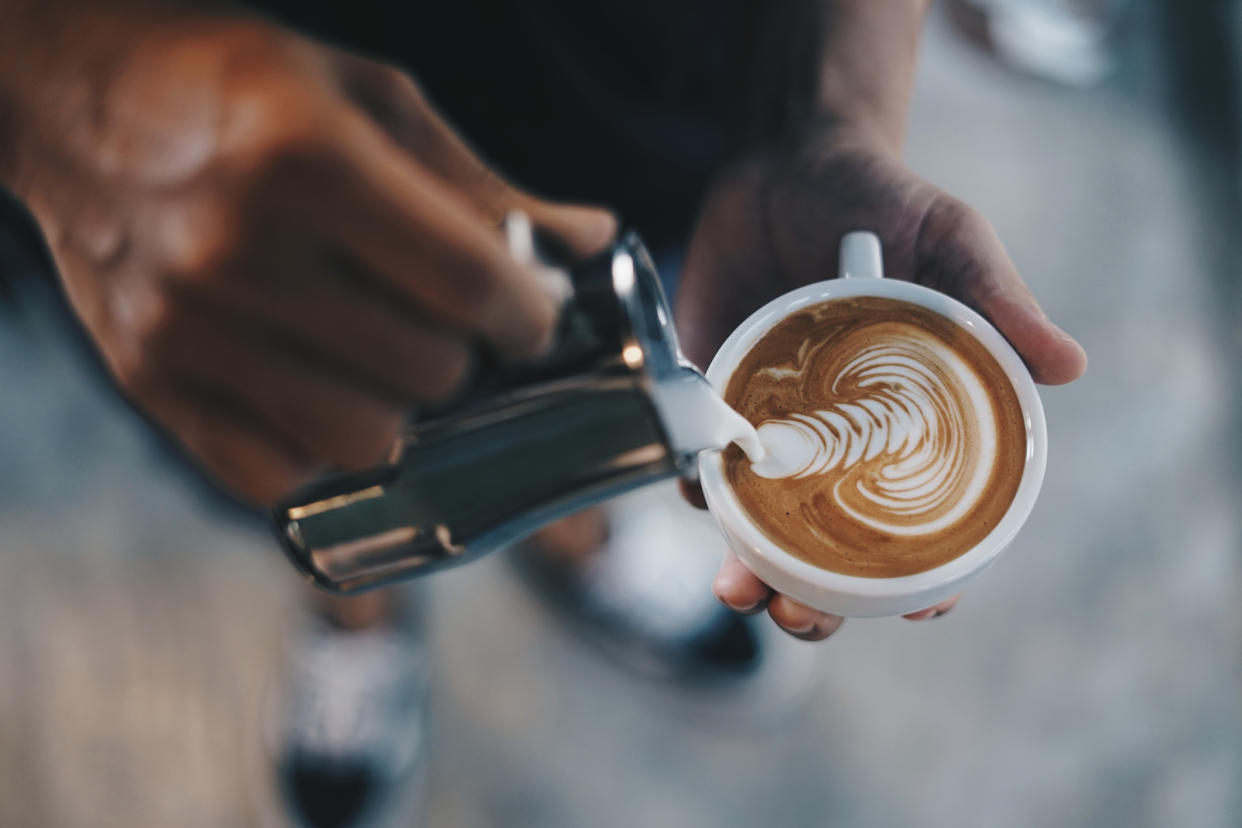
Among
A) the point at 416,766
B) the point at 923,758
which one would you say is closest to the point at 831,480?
the point at 923,758

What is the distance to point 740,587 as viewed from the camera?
831 mm

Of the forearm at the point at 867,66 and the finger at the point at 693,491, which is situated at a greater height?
the forearm at the point at 867,66

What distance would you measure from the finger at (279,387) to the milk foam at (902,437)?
0.40 meters

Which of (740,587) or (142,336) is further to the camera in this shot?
(740,587)

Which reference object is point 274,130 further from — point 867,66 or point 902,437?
point 867,66

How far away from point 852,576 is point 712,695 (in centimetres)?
86

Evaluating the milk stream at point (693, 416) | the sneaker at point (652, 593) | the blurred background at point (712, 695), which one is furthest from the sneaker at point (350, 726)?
the milk stream at point (693, 416)

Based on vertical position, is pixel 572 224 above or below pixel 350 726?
above

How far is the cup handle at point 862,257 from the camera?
0.89m

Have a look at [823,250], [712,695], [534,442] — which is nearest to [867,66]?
[823,250]

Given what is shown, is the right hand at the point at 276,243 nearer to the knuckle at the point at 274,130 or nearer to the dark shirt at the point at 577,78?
the knuckle at the point at 274,130

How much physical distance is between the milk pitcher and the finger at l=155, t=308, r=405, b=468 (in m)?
0.04

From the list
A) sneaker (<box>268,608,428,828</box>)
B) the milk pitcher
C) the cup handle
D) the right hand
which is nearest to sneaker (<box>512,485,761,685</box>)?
sneaker (<box>268,608,428,828</box>)

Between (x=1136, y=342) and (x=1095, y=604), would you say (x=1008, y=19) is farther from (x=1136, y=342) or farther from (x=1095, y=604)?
(x=1095, y=604)
